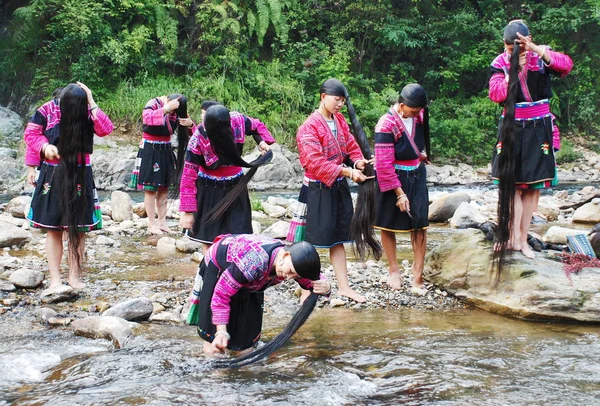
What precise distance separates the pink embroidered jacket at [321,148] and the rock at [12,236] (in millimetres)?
3833

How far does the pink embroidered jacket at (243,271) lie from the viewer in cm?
358

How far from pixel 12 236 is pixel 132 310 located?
3207 mm

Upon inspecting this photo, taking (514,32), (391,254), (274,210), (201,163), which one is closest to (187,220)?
(201,163)

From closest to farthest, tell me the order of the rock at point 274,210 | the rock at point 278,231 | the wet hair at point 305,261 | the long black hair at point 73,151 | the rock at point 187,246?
the wet hair at point 305,261, the long black hair at point 73,151, the rock at point 187,246, the rock at point 278,231, the rock at point 274,210

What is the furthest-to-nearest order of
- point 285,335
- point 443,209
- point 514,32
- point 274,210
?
1. point 274,210
2. point 443,209
3. point 514,32
4. point 285,335

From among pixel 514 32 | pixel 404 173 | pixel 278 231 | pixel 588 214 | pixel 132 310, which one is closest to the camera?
pixel 132 310

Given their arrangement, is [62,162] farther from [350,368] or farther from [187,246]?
[350,368]

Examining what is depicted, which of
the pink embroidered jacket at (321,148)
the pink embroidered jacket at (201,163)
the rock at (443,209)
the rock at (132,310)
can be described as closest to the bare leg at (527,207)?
the pink embroidered jacket at (321,148)

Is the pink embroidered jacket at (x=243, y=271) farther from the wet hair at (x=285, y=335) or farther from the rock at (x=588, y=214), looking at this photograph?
the rock at (x=588, y=214)

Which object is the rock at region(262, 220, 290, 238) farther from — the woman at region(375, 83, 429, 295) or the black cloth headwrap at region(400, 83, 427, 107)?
the black cloth headwrap at region(400, 83, 427, 107)

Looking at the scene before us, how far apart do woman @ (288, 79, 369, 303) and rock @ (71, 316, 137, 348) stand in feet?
4.85

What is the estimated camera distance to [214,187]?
520 centimetres

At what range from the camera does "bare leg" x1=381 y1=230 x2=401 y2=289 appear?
560 centimetres

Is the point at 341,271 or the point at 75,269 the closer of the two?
the point at 341,271
